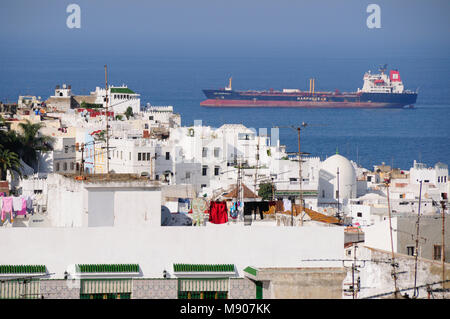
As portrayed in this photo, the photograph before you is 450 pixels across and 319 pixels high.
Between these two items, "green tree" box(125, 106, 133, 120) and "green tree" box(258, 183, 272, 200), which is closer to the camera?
"green tree" box(258, 183, 272, 200)

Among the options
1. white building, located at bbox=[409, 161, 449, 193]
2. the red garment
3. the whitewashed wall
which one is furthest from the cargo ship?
the whitewashed wall

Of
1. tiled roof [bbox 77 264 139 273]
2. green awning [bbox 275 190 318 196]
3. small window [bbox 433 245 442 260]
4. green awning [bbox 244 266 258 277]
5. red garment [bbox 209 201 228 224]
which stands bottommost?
green awning [bbox 244 266 258 277]

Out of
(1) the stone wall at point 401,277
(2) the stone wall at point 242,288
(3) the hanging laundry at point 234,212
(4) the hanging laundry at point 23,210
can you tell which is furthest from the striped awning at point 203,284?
(4) the hanging laundry at point 23,210

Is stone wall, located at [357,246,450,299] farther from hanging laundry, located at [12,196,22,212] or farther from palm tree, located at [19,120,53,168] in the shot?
palm tree, located at [19,120,53,168]

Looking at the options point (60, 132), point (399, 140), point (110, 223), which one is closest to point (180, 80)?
point (399, 140)

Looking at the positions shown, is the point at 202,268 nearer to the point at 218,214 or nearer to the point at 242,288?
the point at 242,288

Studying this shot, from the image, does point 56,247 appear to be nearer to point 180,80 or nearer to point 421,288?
point 421,288
